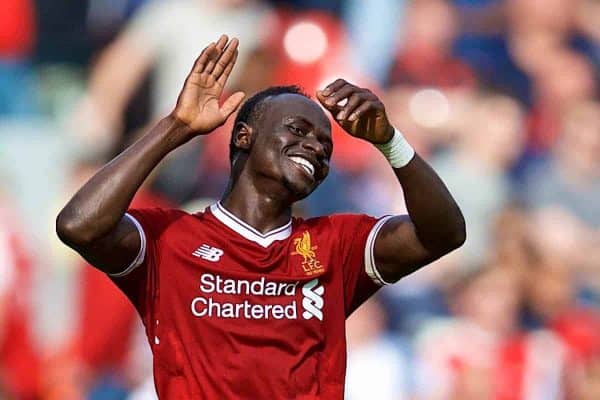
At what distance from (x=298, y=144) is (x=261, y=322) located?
61 cm

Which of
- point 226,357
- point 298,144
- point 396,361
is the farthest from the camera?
point 396,361

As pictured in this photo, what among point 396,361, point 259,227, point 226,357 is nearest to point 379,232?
point 259,227

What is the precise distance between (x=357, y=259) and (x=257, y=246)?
1.15 ft

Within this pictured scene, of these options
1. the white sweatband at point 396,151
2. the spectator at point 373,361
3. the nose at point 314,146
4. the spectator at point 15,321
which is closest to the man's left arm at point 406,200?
the white sweatband at point 396,151

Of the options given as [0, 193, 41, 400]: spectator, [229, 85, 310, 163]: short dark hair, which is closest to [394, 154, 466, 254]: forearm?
[229, 85, 310, 163]: short dark hair

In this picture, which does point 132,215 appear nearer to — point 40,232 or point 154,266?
point 154,266

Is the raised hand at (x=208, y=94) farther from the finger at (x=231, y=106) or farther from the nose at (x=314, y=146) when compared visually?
the nose at (x=314, y=146)

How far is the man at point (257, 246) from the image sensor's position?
12.6 ft

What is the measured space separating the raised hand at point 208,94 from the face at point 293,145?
25 centimetres

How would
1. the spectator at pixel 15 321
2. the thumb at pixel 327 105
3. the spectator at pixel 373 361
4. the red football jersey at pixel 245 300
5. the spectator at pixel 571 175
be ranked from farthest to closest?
the spectator at pixel 571 175, the spectator at pixel 373 361, the spectator at pixel 15 321, the red football jersey at pixel 245 300, the thumb at pixel 327 105

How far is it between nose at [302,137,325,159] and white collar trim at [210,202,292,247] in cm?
30

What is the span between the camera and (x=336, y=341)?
13.3 feet

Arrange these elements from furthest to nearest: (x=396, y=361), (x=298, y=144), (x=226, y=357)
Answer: (x=396, y=361)
(x=298, y=144)
(x=226, y=357)

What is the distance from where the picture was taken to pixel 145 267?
13.2 feet
